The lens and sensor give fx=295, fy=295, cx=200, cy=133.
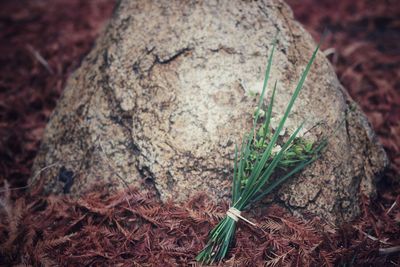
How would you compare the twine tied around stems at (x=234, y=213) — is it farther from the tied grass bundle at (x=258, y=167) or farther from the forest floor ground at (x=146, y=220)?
the forest floor ground at (x=146, y=220)

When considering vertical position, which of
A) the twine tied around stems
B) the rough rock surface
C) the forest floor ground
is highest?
the rough rock surface

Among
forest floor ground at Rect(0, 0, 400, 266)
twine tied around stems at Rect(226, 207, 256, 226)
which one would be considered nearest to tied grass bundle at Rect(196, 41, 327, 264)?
twine tied around stems at Rect(226, 207, 256, 226)

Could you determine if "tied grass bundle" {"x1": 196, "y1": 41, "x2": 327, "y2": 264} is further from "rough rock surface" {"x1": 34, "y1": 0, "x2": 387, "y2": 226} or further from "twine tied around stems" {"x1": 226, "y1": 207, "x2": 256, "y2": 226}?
"rough rock surface" {"x1": 34, "y1": 0, "x2": 387, "y2": 226}

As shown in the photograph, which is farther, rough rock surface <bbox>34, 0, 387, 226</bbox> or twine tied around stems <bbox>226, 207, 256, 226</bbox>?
rough rock surface <bbox>34, 0, 387, 226</bbox>

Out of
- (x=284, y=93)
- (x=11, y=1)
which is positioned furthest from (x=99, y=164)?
(x=11, y=1)

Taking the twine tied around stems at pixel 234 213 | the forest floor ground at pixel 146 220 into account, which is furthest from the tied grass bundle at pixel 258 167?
the forest floor ground at pixel 146 220

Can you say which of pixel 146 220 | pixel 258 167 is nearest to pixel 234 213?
pixel 258 167

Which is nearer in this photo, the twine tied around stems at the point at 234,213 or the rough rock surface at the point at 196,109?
the twine tied around stems at the point at 234,213

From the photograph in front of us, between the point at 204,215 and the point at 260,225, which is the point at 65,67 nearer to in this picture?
the point at 204,215
